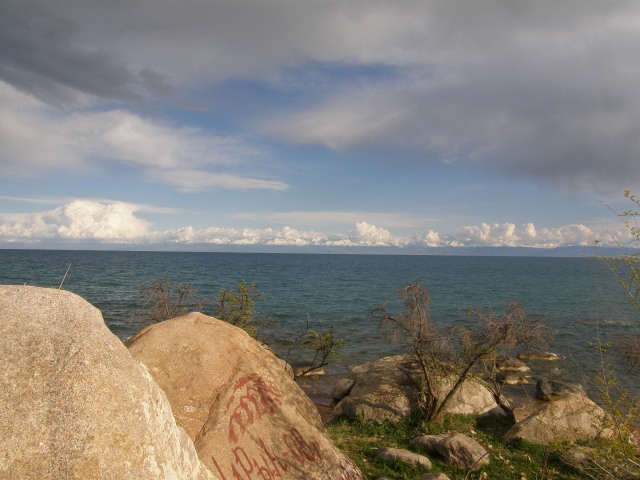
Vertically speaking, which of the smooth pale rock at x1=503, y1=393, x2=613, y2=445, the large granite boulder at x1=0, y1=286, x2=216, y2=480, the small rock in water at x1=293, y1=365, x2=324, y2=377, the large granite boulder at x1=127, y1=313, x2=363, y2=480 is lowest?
the small rock in water at x1=293, y1=365, x2=324, y2=377

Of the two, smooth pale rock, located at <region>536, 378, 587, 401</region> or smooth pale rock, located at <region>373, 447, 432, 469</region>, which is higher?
smooth pale rock, located at <region>373, 447, 432, 469</region>

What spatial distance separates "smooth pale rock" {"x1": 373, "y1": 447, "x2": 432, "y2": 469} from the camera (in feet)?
42.7

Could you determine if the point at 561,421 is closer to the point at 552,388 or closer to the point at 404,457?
the point at 404,457

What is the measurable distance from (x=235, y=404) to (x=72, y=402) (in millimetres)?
4812

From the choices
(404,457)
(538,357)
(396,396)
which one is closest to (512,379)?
(538,357)

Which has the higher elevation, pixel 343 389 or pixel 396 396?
pixel 396 396

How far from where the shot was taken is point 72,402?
4.79m

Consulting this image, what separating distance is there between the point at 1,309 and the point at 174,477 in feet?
9.58

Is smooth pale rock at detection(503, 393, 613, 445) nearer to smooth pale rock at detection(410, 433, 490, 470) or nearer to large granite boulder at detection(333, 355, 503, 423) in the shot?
large granite boulder at detection(333, 355, 503, 423)

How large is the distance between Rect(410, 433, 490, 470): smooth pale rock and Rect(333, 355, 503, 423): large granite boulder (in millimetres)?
3410

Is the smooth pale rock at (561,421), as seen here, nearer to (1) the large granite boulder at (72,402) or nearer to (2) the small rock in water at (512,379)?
(2) the small rock in water at (512,379)

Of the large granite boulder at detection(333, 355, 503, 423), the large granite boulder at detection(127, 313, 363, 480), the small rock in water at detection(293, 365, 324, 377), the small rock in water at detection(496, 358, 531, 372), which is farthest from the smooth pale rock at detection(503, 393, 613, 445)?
the small rock in water at detection(293, 365, 324, 377)

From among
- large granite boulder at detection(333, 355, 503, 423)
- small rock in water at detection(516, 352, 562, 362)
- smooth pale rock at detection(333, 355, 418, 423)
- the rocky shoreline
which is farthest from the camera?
small rock in water at detection(516, 352, 562, 362)

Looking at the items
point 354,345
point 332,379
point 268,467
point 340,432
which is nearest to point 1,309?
point 268,467
